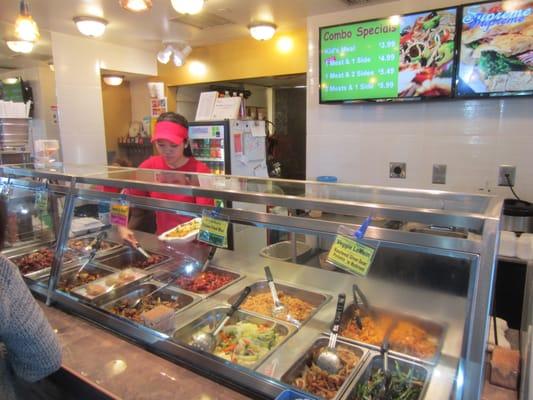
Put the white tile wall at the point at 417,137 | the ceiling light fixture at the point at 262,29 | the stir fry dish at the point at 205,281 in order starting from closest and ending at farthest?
the stir fry dish at the point at 205,281, the white tile wall at the point at 417,137, the ceiling light fixture at the point at 262,29

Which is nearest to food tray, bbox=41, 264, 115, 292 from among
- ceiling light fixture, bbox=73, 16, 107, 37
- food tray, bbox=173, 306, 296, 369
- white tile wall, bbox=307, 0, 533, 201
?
food tray, bbox=173, 306, 296, 369

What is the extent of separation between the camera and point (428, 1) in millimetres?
3234

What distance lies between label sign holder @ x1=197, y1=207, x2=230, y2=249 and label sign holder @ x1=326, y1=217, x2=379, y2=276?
1.55 ft

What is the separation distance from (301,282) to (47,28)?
14.2 feet

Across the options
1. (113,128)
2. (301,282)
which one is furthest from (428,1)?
(113,128)

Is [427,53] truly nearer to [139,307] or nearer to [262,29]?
[262,29]

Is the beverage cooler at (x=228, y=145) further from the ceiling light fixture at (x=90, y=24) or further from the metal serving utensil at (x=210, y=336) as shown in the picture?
the metal serving utensil at (x=210, y=336)

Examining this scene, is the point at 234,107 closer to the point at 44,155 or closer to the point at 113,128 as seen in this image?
the point at 44,155

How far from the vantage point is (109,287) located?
196 cm

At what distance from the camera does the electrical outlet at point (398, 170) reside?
3570mm

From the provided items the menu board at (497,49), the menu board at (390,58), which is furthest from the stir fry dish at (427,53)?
the menu board at (497,49)

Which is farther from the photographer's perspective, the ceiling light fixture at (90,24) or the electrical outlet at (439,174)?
the ceiling light fixture at (90,24)

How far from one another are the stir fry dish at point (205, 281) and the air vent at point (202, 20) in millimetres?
2880

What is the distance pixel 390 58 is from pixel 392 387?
2907 millimetres
